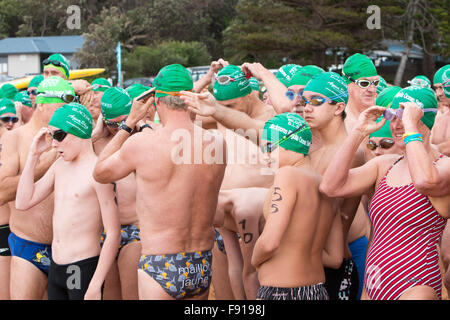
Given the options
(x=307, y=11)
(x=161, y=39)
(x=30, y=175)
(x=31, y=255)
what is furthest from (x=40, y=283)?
(x=161, y=39)

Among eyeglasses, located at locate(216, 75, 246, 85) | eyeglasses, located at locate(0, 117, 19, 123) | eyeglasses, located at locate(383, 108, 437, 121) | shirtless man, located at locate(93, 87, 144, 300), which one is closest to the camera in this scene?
eyeglasses, located at locate(383, 108, 437, 121)

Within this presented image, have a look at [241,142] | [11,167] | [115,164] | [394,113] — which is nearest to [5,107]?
[11,167]

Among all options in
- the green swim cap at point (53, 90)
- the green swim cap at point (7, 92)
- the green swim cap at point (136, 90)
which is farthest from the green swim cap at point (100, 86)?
the green swim cap at point (7, 92)

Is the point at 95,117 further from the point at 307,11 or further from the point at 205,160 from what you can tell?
the point at 307,11

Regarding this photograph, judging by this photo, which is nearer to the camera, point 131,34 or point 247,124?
point 247,124

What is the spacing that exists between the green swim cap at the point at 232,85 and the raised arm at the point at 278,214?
1908 millimetres

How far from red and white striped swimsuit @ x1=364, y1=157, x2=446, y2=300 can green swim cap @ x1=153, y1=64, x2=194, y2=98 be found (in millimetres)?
1557

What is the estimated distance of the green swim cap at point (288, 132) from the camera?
3.83 m

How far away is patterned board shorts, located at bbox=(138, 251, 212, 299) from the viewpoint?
12.6 feet

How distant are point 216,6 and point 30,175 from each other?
175 feet

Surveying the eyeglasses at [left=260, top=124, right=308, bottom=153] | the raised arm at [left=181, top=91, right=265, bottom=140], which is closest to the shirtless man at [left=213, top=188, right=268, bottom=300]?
the raised arm at [left=181, top=91, right=265, bottom=140]

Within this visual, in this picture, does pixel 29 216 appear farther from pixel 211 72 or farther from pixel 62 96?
pixel 211 72

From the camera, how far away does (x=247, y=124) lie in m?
4.93

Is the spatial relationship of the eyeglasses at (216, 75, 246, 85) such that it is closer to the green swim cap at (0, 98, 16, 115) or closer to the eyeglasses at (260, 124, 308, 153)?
the eyeglasses at (260, 124, 308, 153)
